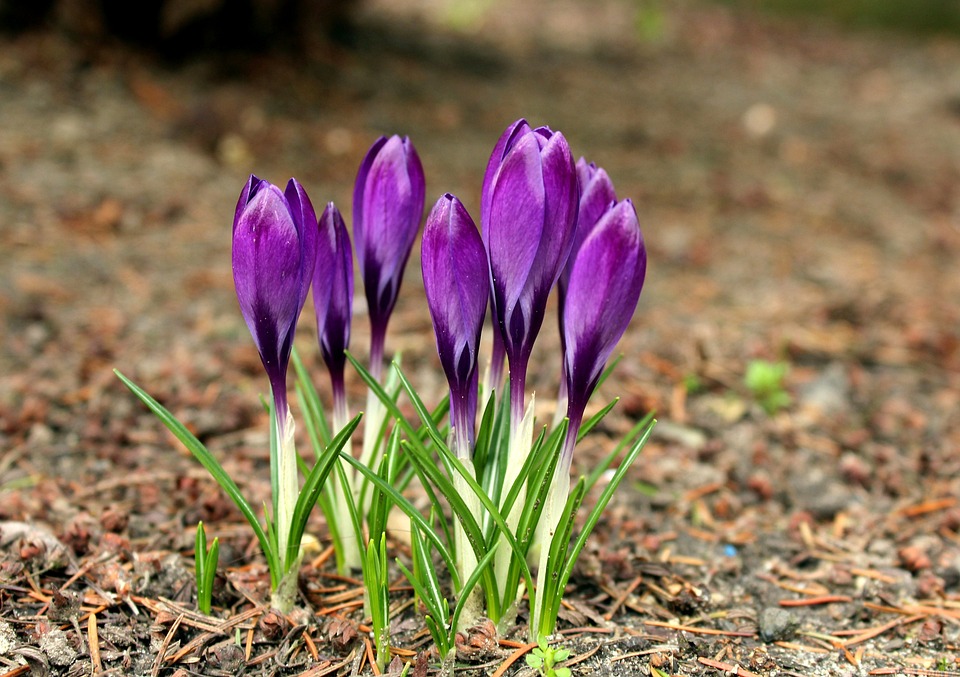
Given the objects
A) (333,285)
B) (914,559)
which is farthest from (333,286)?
(914,559)

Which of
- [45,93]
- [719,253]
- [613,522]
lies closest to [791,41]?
[719,253]

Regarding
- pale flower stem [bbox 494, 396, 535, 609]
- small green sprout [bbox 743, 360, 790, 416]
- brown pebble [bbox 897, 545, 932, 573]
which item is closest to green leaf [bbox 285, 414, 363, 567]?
pale flower stem [bbox 494, 396, 535, 609]

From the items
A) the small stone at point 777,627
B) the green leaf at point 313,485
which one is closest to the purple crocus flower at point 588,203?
the green leaf at point 313,485

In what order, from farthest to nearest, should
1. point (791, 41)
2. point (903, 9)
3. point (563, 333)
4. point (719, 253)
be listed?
point (903, 9), point (791, 41), point (719, 253), point (563, 333)

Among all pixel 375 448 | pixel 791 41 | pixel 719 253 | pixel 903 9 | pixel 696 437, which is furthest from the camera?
pixel 903 9

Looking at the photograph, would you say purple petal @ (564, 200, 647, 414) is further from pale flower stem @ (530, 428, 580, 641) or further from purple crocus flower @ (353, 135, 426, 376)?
purple crocus flower @ (353, 135, 426, 376)

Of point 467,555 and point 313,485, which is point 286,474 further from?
point 467,555

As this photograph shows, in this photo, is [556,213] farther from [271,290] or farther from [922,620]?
[922,620]

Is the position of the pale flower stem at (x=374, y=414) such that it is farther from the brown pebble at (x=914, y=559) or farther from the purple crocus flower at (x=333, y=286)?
the brown pebble at (x=914, y=559)
